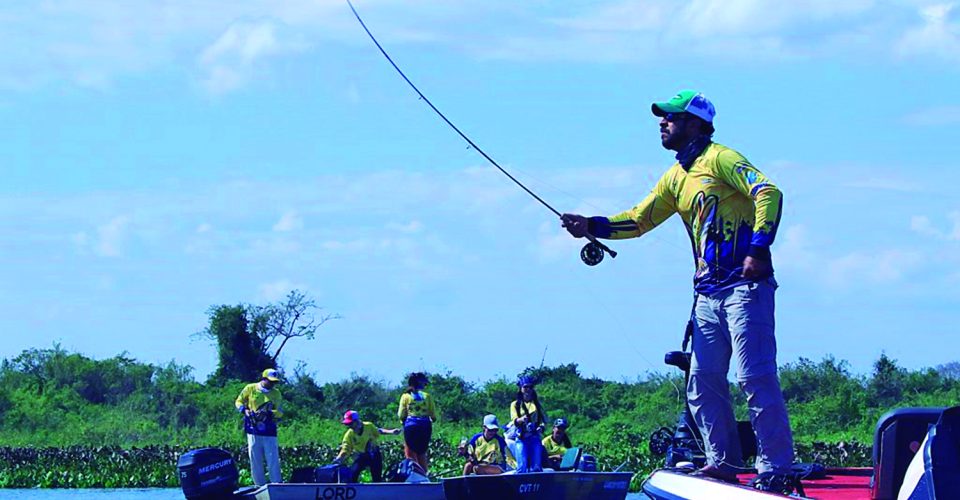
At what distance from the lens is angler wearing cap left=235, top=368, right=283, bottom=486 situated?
18.3m

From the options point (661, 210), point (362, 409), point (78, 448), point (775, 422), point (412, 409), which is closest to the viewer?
point (775, 422)

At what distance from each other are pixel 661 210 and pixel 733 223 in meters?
0.61

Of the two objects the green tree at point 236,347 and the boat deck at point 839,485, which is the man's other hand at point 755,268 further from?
the green tree at point 236,347

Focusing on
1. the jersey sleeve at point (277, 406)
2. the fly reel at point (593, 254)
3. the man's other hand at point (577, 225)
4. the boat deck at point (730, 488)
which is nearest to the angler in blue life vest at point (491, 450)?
the jersey sleeve at point (277, 406)

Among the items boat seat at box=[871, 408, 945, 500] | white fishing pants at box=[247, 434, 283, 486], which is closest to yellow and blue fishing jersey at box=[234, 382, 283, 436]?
white fishing pants at box=[247, 434, 283, 486]

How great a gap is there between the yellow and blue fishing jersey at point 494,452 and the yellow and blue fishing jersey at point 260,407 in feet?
7.72

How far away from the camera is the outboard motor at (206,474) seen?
14.5 metres

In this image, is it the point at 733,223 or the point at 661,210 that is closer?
the point at 733,223

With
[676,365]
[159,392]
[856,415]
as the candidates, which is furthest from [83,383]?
[676,365]

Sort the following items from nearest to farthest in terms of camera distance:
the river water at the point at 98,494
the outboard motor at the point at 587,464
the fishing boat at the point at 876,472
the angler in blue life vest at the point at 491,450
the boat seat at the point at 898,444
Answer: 1. the fishing boat at the point at 876,472
2. the boat seat at the point at 898,444
3. the outboard motor at the point at 587,464
4. the angler in blue life vest at the point at 491,450
5. the river water at the point at 98,494

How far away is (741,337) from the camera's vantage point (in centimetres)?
700

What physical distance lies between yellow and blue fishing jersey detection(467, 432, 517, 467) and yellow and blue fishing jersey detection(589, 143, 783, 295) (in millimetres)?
10429

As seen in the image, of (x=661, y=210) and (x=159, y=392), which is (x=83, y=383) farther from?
(x=661, y=210)

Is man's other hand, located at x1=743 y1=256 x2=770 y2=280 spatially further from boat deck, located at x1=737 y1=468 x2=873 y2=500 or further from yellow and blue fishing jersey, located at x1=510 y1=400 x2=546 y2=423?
yellow and blue fishing jersey, located at x1=510 y1=400 x2=546 y2=423
